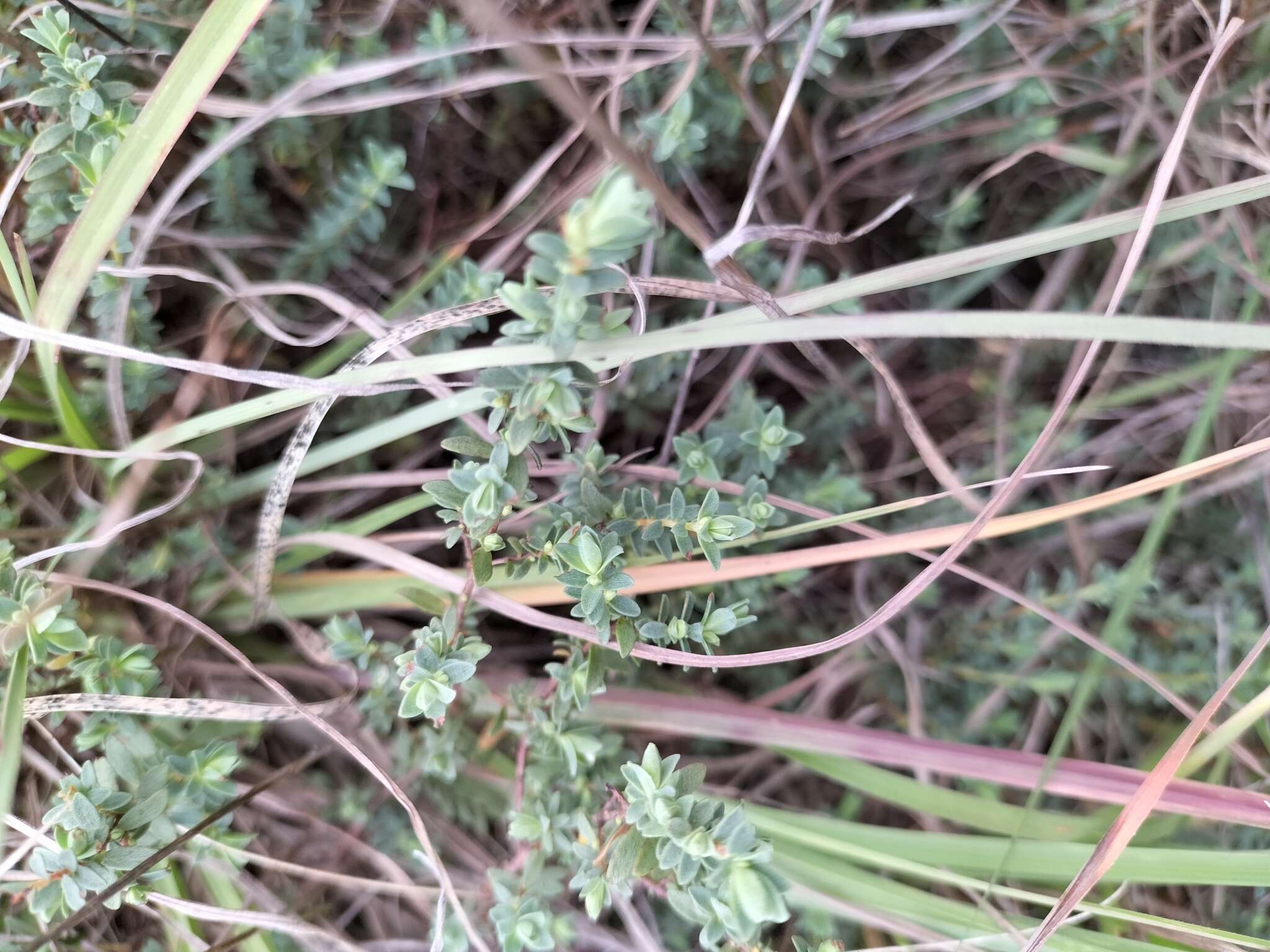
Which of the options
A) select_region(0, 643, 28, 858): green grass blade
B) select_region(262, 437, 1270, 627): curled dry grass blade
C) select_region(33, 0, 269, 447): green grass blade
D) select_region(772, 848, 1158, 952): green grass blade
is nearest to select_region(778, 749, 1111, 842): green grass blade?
select_region(772, 848, 1158, 952): green grass blade

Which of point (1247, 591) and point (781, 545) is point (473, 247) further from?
point (1247, 591)

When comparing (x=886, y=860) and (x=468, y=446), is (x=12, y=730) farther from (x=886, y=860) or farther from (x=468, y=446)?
(x=886, y=860)

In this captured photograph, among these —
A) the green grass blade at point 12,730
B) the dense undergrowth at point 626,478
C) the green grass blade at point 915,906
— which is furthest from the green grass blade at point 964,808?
the green grass blade at point 12,730

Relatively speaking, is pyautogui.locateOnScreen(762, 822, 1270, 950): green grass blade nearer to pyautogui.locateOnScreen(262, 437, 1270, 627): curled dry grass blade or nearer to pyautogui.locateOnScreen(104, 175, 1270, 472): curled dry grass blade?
pyautogui.locateOnScreen(262, 437, 1270, 627): curled dry grass blade

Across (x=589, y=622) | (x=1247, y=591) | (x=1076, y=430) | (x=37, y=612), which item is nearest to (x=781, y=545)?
(x=589, y=622)

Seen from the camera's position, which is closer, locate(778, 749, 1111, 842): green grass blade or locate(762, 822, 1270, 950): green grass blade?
locate(762, 822, 1270, 950): green grass blade

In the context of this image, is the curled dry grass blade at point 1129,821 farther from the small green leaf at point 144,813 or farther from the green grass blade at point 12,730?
the green grass blade at point 12,730

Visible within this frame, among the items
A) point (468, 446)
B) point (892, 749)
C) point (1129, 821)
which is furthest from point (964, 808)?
point (468, 446)

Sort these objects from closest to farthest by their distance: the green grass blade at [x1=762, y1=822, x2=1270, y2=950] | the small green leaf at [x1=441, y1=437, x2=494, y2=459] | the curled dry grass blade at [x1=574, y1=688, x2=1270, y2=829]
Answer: the small green leaf at [x1=441, y1=437, x2=494, y2=459] → the green grass blade at [x1=762, y1=822, x2=1270, y2=950] → the curled dry grass blade at [x1=574, y1=688, x2=1270, y2=829]

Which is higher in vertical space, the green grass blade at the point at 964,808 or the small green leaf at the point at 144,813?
the small green leaf at the point at 144,813

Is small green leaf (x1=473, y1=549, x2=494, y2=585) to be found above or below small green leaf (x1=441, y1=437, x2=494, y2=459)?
below
